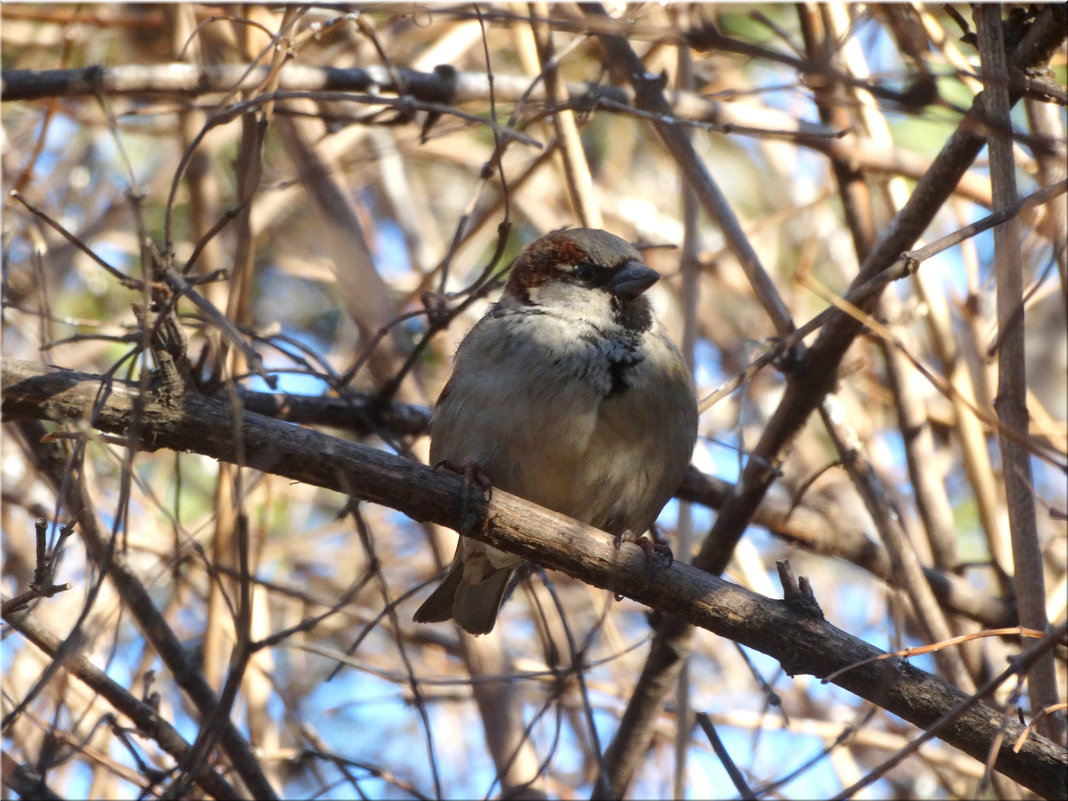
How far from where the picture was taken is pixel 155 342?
6.83 ft

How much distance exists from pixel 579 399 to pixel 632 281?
469mm

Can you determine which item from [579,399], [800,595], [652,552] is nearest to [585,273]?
[579,399]

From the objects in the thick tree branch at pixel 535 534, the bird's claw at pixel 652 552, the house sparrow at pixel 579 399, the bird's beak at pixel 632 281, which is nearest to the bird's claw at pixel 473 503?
the thick tree branch at pixel 535 534

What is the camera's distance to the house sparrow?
2.82 metres

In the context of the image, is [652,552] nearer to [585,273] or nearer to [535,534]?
[535,534]

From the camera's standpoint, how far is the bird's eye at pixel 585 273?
3146 mm

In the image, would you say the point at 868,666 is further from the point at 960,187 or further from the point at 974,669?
the point at 960,187

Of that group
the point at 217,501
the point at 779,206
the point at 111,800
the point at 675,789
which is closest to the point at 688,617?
the point at 675,789

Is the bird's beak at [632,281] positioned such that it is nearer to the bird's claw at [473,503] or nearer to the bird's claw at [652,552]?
the bird's claw at [652,552]

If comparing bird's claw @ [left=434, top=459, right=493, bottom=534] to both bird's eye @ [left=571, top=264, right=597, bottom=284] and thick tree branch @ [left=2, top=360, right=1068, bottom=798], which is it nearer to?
thick tree branch @ [left=2, top=360, right=1068, bottom=798]

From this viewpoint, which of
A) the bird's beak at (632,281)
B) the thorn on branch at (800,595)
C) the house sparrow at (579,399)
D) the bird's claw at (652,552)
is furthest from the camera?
the bird's beak at (632,281)

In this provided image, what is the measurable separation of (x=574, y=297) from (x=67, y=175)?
286 centimetres

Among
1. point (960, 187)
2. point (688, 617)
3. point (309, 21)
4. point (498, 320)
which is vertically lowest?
point (688, 617)

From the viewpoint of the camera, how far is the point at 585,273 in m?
3.16
